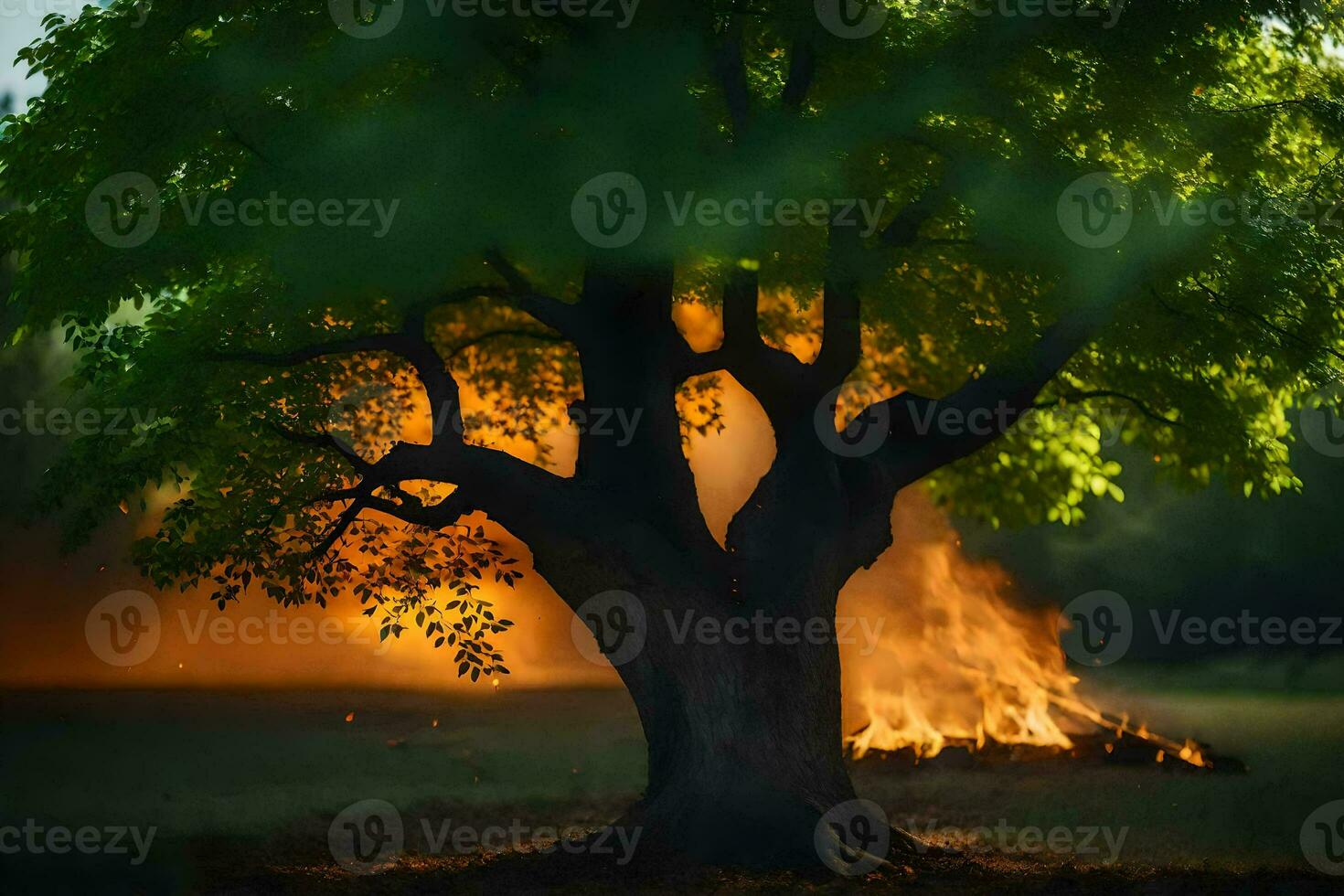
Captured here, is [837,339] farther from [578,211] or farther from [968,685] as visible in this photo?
[968,685]

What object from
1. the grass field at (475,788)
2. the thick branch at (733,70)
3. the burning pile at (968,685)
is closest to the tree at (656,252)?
the thick branch at (733,70)

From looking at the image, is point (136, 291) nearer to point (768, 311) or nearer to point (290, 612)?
point (768, 311)

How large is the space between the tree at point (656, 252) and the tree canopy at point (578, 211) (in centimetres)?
4

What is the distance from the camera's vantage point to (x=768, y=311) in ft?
60.4

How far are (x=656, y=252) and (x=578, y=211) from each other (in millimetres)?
769

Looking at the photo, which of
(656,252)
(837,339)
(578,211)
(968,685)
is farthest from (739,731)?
(968,685)

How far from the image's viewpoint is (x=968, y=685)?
23.7 metres

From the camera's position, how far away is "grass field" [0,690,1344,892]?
42.6ft

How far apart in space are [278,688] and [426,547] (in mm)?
18335

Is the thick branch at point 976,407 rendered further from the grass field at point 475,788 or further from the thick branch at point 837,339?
the grass field at point 475,788

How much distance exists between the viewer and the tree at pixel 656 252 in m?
12.4

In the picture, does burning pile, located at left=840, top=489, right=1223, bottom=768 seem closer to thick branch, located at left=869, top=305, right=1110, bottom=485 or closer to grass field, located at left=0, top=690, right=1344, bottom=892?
grass field, located at left=0, top=690, right=1344, bottom=892

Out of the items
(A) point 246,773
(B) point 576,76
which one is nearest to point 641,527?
(B) point 576,76

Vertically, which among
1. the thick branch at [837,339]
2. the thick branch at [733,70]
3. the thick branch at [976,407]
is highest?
the thick branch at [733,70]
